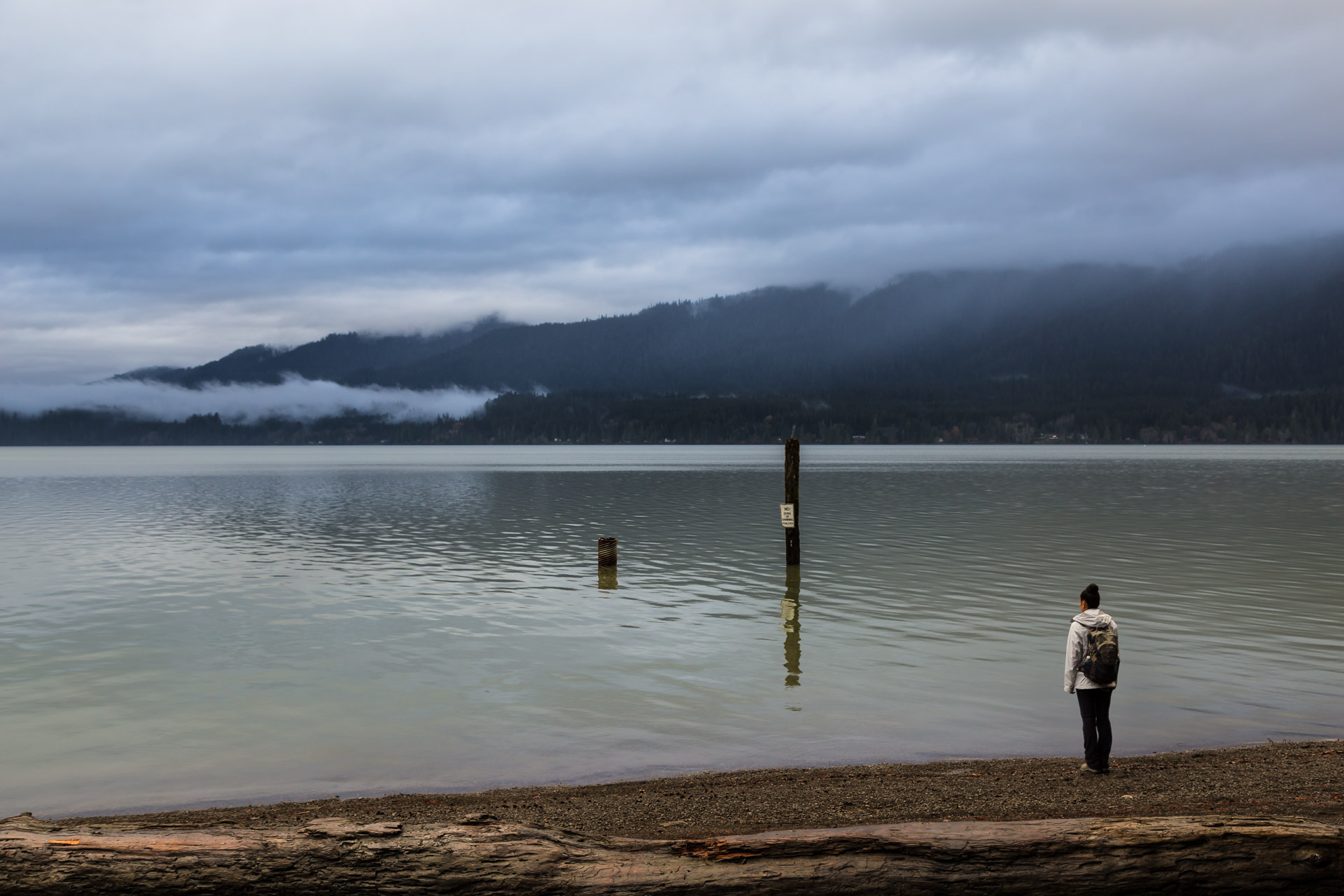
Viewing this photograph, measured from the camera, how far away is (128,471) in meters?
149

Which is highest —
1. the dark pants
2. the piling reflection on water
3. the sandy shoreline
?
the dark pants

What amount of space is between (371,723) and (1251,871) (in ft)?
40.9

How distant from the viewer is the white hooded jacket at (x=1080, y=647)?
40.1 feet

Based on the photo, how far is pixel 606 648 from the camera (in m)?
22.4

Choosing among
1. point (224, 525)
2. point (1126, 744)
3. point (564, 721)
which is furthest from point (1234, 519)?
point (224, 525)

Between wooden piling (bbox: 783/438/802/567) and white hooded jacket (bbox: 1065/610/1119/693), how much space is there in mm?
21750

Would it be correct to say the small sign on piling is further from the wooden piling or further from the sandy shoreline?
the sandy shoreline

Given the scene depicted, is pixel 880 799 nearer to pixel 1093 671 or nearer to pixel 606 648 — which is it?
pixel 1093 671

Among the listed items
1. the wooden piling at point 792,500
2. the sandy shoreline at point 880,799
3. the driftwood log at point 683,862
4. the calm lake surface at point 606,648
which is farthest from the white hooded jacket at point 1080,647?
the wooden piling at point 792,500

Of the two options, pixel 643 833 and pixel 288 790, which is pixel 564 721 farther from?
pixel 643 833

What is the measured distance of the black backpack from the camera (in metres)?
12.2

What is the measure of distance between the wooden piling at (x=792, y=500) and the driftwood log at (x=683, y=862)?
87.1ft

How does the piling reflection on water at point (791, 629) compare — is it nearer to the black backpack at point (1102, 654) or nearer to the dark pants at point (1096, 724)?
the dark pants at point (1096, 724)

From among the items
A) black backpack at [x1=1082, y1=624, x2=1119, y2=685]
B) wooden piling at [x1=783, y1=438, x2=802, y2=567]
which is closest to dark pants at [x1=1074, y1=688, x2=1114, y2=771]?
black backpack at [x1=1082, y1=624, x2=1119, y2=685]
